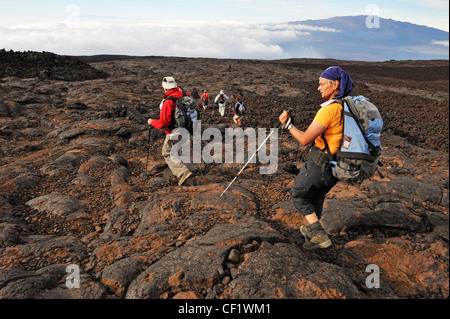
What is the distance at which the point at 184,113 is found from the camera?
21.0ft

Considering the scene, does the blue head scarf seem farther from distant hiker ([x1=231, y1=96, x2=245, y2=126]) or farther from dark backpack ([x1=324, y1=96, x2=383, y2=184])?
distant hiker ([x1=231, y1=96, x2=245, y2=126])

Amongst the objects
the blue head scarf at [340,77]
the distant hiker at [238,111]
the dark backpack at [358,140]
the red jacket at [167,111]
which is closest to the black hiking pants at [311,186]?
the dark backpack at [358,140]

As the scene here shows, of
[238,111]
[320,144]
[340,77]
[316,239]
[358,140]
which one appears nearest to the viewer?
[358,140]

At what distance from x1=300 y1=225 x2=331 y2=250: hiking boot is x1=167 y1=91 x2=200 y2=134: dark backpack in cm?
376

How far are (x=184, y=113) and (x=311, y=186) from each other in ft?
12.2

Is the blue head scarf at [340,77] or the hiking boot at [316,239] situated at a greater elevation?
the blue head scarf at [340,77]

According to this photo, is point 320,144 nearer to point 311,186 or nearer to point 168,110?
point 311,186

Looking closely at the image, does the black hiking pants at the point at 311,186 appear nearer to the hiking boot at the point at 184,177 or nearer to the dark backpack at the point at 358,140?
the dark backpack at the point at 358,140

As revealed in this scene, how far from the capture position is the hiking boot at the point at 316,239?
4.07 metres

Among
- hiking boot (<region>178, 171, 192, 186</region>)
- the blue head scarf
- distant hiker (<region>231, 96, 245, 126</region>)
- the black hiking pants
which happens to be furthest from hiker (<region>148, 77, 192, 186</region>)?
distant hiker (<region>231, 96, 245, 126</region>)

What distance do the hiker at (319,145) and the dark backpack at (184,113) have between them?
3187mm

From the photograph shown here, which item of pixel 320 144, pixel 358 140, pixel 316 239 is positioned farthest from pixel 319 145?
pixel 316 239

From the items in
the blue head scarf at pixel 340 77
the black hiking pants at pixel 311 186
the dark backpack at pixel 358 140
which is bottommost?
the black hiking pants at pixel 311 186

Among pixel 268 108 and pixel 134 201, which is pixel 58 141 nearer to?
pixel 134 201
